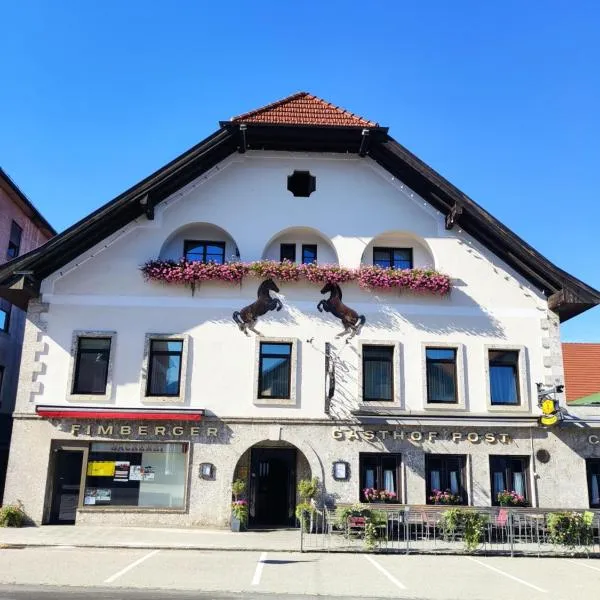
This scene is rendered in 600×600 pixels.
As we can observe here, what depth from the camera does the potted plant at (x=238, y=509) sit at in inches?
662

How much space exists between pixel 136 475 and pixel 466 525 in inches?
352

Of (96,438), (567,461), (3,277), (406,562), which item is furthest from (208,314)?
(567,461)

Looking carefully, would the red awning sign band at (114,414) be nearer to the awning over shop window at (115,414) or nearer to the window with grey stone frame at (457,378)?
the awning over shop window at (115,414)

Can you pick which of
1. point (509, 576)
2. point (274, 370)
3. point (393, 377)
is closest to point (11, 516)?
point (274, 370)

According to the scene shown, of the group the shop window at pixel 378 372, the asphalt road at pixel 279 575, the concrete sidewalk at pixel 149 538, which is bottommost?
the asphalt road at pixel 279 575

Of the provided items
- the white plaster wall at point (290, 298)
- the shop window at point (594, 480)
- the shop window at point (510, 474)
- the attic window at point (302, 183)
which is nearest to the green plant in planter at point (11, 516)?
the white plaster wall at point (290, 298)

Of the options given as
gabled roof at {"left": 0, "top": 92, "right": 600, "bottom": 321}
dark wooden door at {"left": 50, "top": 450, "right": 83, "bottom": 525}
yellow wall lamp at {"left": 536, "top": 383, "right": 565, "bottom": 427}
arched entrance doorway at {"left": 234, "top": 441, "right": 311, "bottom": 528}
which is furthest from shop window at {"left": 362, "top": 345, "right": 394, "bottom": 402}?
dark wooden door at {"left": 50, "top": 450, "right": 83, "bottom": 525}

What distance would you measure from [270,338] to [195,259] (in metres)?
3.47

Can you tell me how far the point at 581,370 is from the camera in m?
29.6

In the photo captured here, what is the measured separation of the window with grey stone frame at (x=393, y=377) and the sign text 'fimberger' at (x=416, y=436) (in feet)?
2.41

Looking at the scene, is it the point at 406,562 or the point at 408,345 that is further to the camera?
the point at 408,345

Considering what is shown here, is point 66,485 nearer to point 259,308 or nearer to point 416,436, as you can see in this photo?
point 259,308

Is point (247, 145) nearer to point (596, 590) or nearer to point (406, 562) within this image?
point (406, 562)

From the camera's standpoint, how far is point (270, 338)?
18.3 metres
